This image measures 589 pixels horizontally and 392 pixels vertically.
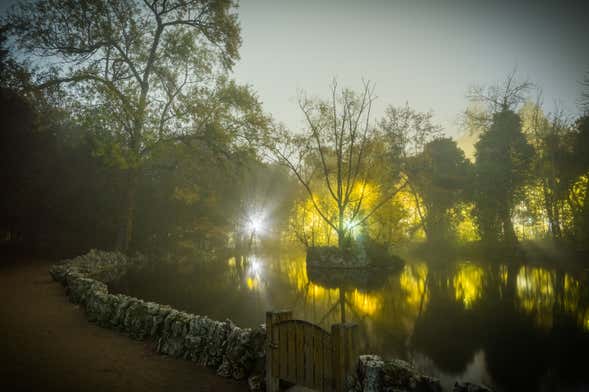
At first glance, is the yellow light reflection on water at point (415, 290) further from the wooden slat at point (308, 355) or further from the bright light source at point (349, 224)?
the wooden slat at point (308, 355)

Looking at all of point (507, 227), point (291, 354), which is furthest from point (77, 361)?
point (507, 227)

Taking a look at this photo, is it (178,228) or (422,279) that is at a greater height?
(178,228)

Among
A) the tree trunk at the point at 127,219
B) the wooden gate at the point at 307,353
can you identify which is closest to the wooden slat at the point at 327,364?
the wooden gate at the point at 307,353

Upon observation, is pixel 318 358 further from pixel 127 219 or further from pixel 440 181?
pixel 440 181

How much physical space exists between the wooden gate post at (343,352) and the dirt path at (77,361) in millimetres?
1830

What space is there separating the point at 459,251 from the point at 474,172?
855 centimetres

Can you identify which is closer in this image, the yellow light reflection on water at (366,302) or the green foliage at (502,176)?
the yellow light reflection on water at (366,302)

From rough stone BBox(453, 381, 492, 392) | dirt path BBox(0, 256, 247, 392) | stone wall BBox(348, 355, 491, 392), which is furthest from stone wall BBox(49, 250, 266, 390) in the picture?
rough stone BBox(453, 381, 492, 392)

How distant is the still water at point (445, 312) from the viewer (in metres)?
6.23

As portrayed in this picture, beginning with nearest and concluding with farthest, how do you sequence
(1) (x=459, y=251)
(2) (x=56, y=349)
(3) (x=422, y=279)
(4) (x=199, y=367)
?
(4) (x=199, y=367)
(2) (x=56, y=349)
(3) (x=422, y=279)
(1) (x=459, y=251)

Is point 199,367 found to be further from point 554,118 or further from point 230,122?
point 554,118

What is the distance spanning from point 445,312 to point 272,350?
7.51 meters

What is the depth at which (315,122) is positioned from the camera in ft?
82.8

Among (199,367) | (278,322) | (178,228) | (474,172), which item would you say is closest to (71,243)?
(178,228)
